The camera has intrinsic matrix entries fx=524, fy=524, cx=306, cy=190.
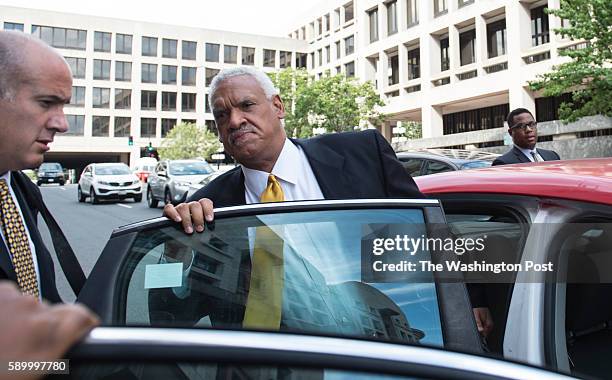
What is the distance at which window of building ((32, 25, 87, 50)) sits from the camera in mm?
56656

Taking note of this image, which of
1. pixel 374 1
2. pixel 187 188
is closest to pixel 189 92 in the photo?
pixel 374 1

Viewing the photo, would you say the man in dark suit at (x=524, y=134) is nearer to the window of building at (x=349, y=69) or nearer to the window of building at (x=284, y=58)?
the window of building at (x=349, y=69)

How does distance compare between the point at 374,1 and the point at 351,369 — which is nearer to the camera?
the point at 351,369

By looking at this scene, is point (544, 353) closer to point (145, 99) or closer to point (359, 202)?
point (359, 202)

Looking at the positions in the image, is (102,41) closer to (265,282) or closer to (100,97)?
(100,97)

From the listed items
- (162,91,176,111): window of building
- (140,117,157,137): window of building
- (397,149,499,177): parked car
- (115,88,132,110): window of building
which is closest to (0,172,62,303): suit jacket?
(397,149,499,177): parked car

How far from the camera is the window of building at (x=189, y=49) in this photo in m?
62.0

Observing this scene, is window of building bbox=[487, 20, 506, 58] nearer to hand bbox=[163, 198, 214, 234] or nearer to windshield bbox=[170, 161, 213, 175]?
windshield bbox=[170, 161, 213, 175]

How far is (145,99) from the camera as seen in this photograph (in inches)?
2347

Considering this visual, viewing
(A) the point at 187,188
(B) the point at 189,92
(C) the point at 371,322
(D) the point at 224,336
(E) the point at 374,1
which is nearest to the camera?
(D) the point at 224,336

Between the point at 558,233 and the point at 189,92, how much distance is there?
62.9 meters

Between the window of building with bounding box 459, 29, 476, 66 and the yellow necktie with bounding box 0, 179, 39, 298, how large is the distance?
31.3 m

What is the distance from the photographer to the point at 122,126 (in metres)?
58.5

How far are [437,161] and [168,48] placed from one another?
189 feet
